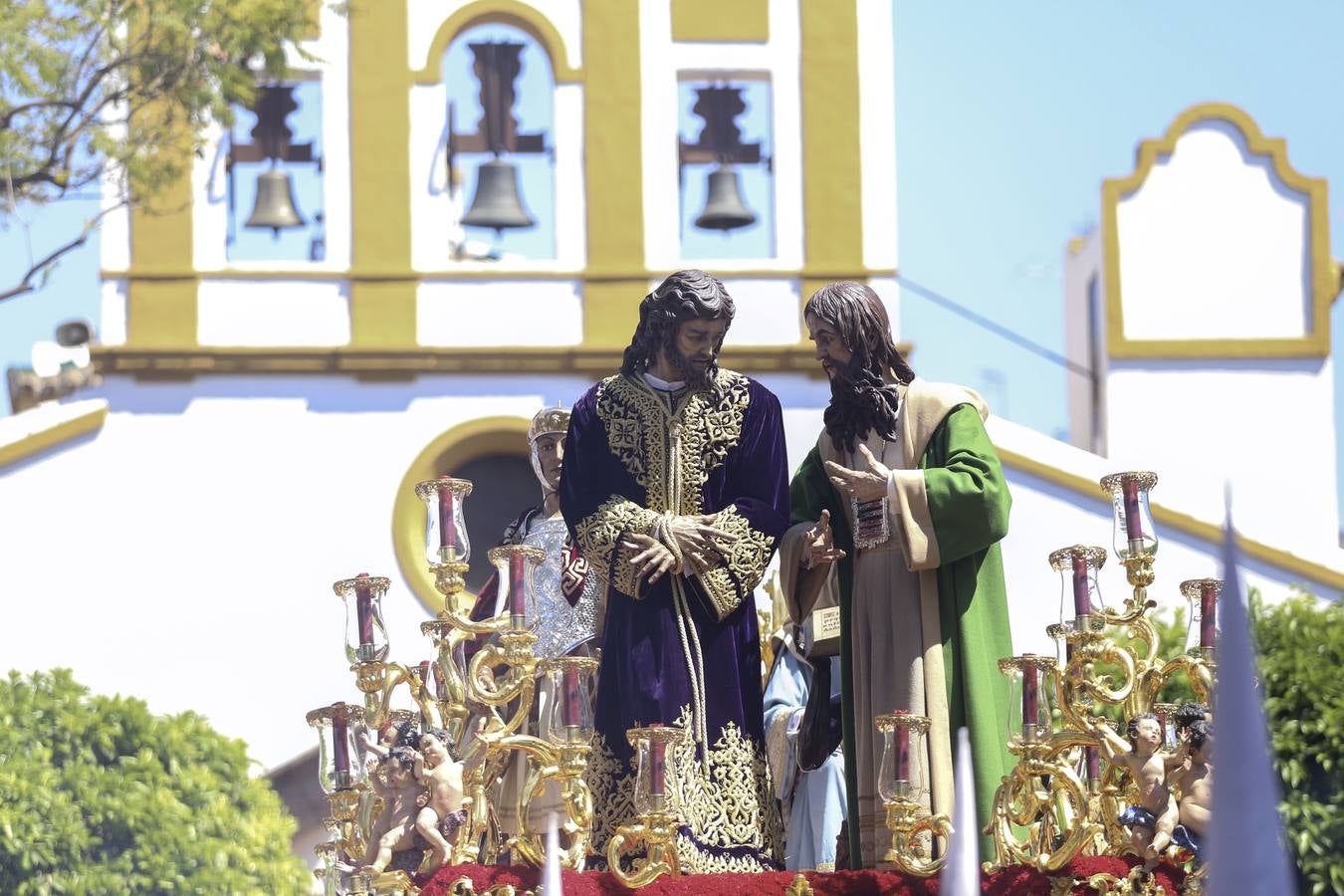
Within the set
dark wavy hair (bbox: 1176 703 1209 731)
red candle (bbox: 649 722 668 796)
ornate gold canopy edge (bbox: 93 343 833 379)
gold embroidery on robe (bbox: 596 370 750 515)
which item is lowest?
red candle (bbox: 649 722 668 796)

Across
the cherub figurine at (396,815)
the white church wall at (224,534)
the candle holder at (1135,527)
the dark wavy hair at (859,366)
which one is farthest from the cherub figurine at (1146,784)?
the white church wall at (224,534)

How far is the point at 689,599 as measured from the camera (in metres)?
8.43

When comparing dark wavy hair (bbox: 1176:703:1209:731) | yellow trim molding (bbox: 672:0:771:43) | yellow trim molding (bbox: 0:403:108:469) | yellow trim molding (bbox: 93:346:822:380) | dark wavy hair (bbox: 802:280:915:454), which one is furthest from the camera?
yellow trim molding (bbox: 672:0:771:43)

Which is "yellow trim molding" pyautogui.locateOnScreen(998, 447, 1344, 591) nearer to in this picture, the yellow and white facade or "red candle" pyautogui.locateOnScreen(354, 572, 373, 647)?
the yellow and white facade

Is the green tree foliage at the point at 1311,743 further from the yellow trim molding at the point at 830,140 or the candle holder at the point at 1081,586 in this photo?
the yellow trim molding at the point at 830,140

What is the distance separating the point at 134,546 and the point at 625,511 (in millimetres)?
11956

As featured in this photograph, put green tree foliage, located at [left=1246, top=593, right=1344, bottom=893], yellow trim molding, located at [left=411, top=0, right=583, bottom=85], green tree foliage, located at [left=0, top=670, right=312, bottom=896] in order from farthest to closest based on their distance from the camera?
yellow trim molding, located at [left=411, top=0, right=583, bottom=85]
green tree foliage, located at [left=0, top=670, right=312, bottom=896]
green tree foliage, located at [left=1246, top=593, right=1344, bottom=893]

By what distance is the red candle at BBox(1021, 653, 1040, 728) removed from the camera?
25.7ft

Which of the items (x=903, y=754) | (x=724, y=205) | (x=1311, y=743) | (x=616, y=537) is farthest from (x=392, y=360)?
(x=903, y=754)

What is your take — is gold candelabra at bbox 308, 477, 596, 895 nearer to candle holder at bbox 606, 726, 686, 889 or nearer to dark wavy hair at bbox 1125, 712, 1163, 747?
candle holder at bbox 606, 726, 686, 889

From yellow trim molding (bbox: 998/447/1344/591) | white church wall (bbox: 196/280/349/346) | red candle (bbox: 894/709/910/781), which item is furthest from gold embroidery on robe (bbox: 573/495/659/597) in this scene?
white church wall (bbox: 196/280/349/346)

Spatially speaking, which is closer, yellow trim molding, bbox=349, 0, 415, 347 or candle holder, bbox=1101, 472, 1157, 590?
candle holder, bbox=1101, 472, 1157, 590

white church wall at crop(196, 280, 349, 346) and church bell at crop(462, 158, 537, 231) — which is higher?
church bell at crop(462, 158, 537, 231)

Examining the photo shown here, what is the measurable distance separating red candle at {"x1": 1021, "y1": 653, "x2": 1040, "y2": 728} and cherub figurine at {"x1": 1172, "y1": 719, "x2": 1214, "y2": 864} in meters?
0.42
